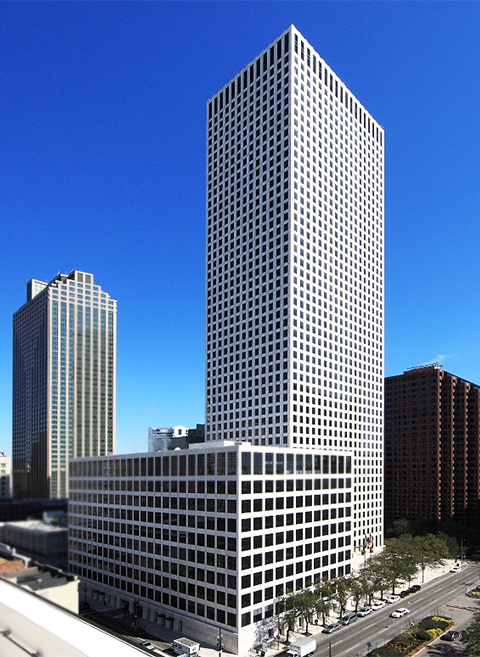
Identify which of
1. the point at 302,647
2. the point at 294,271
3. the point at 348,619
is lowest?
the point at 348,619

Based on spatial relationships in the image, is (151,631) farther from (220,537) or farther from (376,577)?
(376,577)

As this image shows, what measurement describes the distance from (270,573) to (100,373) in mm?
20457

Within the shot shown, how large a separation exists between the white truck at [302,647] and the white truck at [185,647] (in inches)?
144

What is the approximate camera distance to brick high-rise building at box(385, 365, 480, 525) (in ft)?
174

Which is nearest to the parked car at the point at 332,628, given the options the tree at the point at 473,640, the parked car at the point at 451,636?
the parked car at the point at 451,636

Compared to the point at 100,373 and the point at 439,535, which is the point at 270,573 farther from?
the point at 439,535

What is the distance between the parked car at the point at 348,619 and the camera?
2419 centimetres

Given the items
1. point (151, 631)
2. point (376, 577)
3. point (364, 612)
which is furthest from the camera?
point (376, 577)

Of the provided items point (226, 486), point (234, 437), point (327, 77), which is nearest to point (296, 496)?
point (226, 486)

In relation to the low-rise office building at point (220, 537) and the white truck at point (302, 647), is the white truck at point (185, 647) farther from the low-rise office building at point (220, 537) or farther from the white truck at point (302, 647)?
the white truck at point (302, 647)

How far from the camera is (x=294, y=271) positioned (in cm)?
3828

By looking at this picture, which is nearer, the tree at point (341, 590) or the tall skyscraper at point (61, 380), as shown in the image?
the tall skyscraper at point (61, 380)

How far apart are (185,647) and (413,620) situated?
12.4m

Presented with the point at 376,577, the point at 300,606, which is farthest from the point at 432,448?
the point at 300,606
